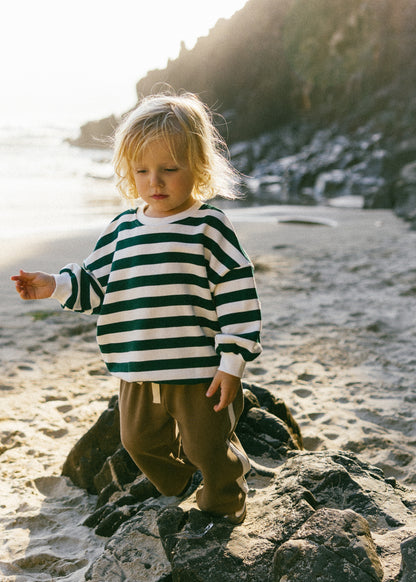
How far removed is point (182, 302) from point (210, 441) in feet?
1.25

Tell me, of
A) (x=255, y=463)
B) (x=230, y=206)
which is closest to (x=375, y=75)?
(x=230, y=206)

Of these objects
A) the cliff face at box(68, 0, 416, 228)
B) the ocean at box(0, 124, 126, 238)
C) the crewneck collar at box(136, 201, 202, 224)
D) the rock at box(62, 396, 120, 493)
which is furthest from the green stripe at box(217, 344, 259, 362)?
the cliff face at box(68, 0, 416, 228)

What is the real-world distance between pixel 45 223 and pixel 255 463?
833cm

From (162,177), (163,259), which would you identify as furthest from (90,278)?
(162,177)

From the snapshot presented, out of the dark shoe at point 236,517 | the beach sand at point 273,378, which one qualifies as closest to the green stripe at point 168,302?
the dark shoe at point 236,517

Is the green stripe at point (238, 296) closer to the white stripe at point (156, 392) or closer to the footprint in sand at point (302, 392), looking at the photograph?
Answer: the white stripe at point (156, 392)

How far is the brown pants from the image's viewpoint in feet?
4.84

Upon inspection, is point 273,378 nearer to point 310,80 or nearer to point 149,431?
point 149,431

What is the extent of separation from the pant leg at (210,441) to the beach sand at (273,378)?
53 centimetres

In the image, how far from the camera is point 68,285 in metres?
1.60

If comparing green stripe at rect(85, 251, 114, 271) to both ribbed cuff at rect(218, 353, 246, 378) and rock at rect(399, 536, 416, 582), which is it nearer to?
ribbed cuff at rect(218, 353, 246, 378)

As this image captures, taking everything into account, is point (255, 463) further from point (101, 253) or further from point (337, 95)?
point (337, 95)

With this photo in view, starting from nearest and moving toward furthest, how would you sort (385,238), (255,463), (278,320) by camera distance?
1. (255,463)
2. (278,320)
3. (385,238)

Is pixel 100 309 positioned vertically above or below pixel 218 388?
above
